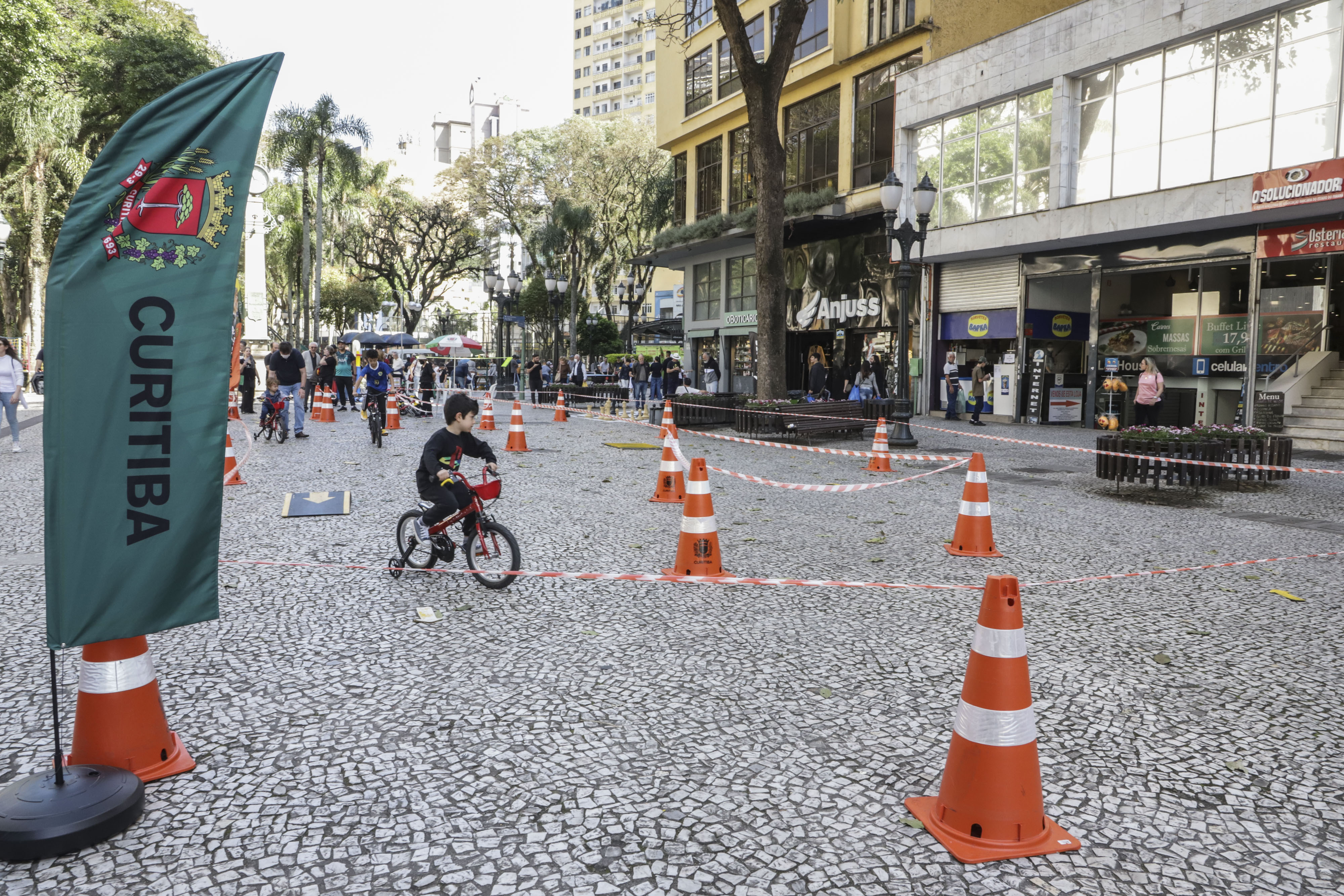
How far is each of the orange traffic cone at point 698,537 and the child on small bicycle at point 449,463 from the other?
1.35m

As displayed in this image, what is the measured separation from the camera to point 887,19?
2581cm

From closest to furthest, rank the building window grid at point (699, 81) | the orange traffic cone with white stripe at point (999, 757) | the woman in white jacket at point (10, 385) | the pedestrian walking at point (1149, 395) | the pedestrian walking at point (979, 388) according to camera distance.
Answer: the orange traffic cone with white stripe at point (999, 757) < the woman in white jacket at point (10, 385) < the pedestrian walking at point (1149, 395) < the pedestrian walking at point (979, 388) < the building window grid at point (699, 81)

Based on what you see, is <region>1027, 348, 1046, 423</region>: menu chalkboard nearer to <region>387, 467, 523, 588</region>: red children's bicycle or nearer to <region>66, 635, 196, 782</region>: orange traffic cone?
<region>387, 467, 523, 588</region>: red children's bicycle

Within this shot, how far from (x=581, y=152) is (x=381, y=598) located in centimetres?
4121

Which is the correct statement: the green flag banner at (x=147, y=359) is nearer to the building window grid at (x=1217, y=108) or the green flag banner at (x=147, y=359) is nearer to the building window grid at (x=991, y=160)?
the building window grid at (x=1217, y=108)

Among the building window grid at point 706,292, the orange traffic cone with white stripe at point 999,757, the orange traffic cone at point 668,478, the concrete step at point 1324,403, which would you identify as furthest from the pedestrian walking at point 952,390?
the orange traffic cone with white stripe at point 999,757

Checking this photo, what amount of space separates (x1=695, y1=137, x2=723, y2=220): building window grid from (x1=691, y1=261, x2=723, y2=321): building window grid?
2.09 m

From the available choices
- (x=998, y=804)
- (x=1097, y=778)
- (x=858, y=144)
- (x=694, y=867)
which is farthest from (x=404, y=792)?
(x=858, y=144)

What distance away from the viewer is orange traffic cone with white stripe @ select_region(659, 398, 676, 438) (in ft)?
31.0

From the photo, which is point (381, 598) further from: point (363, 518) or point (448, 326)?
point (448, 326)

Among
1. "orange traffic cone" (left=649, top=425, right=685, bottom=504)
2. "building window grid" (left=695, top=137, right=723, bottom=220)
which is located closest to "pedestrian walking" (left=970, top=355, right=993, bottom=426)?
"building window grid" (left=695, top=137, right=723, bottom=220)

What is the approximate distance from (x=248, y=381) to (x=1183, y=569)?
2115cm

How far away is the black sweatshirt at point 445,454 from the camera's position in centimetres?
589

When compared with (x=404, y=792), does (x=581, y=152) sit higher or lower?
higher
